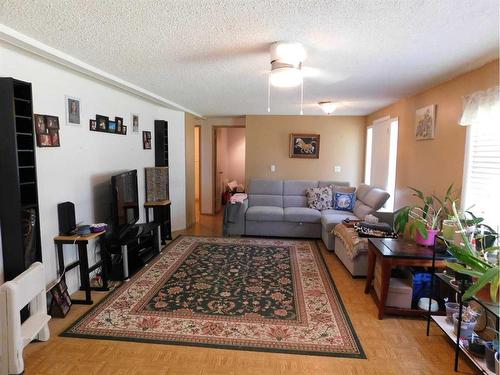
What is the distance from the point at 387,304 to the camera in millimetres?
2814

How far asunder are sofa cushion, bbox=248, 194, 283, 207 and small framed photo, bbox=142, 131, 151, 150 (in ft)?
6.46

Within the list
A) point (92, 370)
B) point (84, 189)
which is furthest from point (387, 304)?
point (84, 189)

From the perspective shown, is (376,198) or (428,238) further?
(376,198)

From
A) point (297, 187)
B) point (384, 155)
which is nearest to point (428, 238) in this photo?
point (384, 155)

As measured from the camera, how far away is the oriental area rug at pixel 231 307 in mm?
2391

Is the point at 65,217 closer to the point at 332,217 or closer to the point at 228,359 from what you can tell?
the point at 228,359

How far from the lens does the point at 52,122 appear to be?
2.77 meters

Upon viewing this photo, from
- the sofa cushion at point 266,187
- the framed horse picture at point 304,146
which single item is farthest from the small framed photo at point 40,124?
the framed horse picture at point 304,146

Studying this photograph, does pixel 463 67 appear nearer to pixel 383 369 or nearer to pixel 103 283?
pixel 383 369

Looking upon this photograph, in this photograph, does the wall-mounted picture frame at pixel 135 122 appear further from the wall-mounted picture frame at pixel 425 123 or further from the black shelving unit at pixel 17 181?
the wall-mounted picture frame at pixel 425 123

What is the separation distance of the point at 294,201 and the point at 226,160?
3174mm

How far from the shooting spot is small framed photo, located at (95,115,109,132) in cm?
347

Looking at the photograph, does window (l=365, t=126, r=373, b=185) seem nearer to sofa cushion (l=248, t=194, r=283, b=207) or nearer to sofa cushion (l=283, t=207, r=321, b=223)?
sofa cushion (l=283, t=207, r=321, b=223)

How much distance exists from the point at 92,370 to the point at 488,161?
3.15m
